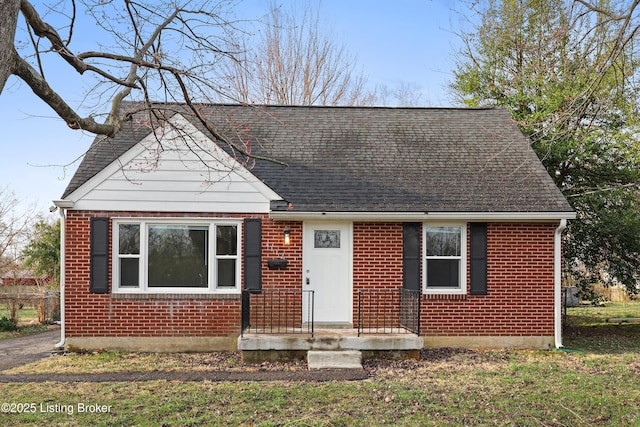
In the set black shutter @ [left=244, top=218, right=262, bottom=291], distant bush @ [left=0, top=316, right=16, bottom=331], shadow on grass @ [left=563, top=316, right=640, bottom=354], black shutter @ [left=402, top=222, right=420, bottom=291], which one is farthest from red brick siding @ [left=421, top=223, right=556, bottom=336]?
distant bush @ [left=0, top=316, right=16, bottom=331]

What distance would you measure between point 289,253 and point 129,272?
3078 millimetres

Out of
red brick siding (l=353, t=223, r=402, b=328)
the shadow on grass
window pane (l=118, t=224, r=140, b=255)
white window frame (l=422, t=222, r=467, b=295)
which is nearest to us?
window pane (l=118, t=224, r=140, b=255)

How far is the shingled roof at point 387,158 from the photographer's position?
11.5 meters

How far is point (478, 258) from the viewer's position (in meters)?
11.5

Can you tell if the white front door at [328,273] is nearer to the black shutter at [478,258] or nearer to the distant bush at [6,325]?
the black shutter at [478,258]

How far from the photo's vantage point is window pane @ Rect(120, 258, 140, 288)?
440 inches

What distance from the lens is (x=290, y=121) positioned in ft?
46.1

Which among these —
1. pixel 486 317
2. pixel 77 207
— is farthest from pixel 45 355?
pixel 486 317

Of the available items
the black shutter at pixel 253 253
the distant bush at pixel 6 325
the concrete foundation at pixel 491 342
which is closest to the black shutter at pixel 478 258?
the concrete foundation at pixel 491 342

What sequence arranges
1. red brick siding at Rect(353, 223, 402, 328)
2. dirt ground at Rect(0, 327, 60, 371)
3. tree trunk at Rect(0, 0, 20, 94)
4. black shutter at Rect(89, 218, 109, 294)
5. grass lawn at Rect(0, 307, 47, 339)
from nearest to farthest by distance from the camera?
tree trunk at Rect(0, 0, 20, 94), dirt ground at Rect(0, 327, 60, 371), black shutter at Rect(89, 218, 109, 294), red brick siding at Rect(353, 223, 402, 328), grass lawn at Rect(0, 307, 47, 339)

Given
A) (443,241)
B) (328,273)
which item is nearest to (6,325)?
(328,273)

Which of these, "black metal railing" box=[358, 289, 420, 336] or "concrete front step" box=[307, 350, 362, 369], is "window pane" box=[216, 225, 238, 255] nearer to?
"black metal railing" box=[358, 289, 420, 336]

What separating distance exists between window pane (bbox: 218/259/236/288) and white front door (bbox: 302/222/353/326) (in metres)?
1.36

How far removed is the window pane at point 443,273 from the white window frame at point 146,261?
3.76 meters
